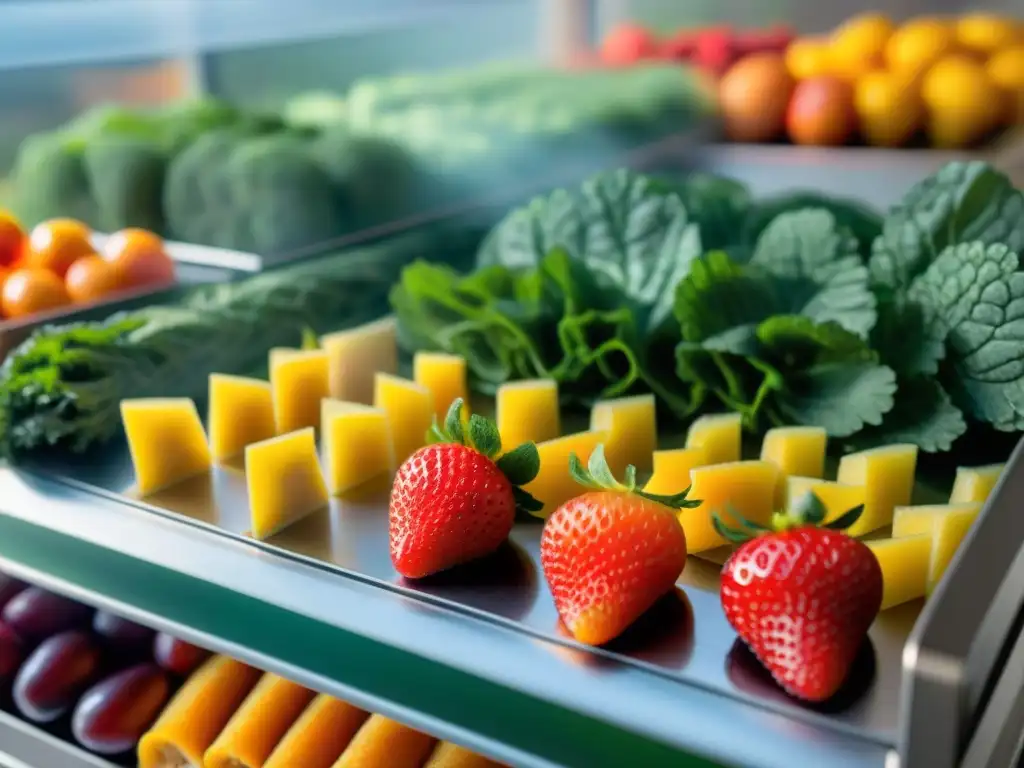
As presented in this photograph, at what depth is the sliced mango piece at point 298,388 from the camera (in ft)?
3.79

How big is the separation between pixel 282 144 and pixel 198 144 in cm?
16

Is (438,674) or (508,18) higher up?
(508,18)

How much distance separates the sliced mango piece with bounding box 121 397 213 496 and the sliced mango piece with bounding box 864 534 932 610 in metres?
0.66

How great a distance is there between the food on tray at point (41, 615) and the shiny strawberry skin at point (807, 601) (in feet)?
2.70

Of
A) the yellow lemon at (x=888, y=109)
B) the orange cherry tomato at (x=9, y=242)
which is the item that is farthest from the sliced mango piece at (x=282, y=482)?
the yellow lemon at (x=888, y=109)

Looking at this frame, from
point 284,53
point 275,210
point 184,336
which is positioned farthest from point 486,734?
point 284,53

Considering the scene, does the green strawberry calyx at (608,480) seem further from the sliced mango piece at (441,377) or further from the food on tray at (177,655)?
the food on tray at (177,655)

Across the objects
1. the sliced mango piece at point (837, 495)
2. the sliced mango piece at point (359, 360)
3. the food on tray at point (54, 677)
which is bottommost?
the food on tray at point (54, 677)

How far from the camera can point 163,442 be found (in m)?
1.05

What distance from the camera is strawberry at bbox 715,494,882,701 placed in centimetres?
68

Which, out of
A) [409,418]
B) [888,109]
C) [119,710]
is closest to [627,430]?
[409,418]

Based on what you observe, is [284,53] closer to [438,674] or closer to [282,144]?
[282,144]

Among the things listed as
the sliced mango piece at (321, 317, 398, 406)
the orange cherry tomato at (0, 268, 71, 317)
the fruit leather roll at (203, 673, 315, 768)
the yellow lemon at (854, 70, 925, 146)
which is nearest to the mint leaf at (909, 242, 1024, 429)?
the sliced mango piece at (321, 317, 398, 406)

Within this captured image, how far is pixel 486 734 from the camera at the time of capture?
76cm
